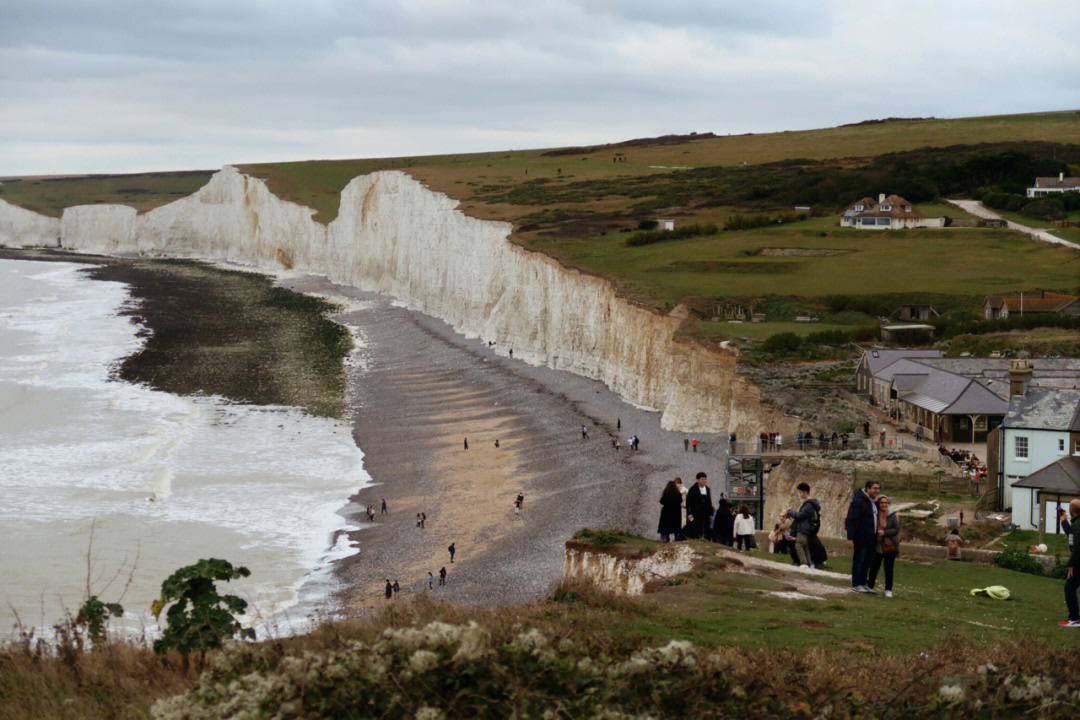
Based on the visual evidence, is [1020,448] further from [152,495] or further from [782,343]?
[152,495]

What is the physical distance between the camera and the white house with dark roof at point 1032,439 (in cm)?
2460

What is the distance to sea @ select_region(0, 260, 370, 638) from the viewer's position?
27.7m

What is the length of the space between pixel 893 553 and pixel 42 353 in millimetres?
67722

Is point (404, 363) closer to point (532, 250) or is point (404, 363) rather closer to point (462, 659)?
point (532, 250)

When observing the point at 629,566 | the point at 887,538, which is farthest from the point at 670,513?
the point at 887,538

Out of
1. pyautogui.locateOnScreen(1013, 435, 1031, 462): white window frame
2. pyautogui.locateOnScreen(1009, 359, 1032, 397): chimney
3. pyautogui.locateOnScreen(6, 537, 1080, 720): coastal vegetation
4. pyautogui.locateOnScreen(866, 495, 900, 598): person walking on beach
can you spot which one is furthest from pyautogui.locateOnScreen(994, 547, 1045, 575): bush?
pyautogui.locateOnScreen(1009, 359, 1032, 397): chimney

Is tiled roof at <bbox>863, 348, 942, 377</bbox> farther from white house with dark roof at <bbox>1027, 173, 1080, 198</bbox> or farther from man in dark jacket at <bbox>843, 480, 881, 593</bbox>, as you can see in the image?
white house with dark roof at <bbox>1027, 173, 1080, 198</bbox>

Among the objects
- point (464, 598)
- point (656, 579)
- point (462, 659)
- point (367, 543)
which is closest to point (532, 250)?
point (367, 543)

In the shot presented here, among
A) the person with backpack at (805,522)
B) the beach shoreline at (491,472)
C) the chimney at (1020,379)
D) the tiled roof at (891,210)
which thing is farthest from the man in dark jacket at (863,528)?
the tiled roof at (891,210)

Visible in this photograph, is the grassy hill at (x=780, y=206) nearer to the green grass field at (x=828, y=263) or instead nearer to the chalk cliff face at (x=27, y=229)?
the green grass field at (x=828, y=263)

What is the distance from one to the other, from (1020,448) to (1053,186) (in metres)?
66.9

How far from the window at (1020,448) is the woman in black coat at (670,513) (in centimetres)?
1130

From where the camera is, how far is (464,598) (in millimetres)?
27609

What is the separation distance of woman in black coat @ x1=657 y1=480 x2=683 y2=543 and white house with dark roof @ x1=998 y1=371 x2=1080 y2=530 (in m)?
9.37
